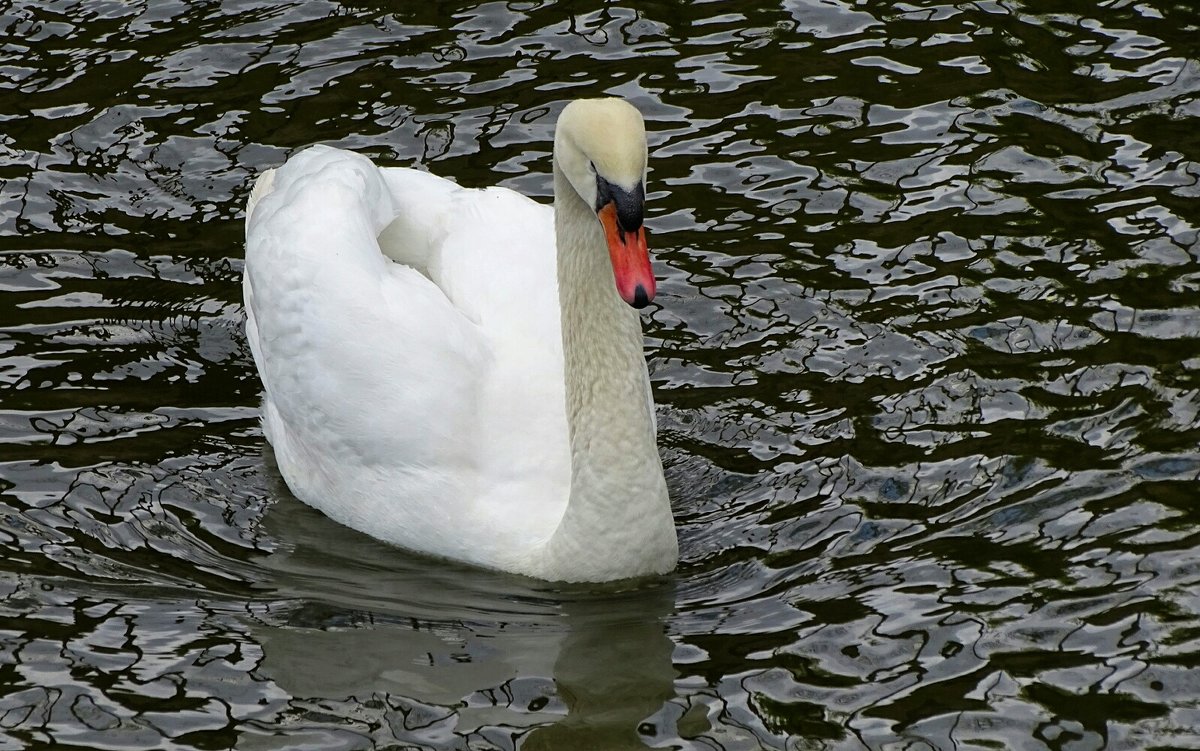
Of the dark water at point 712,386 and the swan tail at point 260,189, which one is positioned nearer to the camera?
the dark water at point 712,386

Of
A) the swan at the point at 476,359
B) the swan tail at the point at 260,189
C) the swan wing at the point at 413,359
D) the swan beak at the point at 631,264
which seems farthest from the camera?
the swan tail at the point at 260,189

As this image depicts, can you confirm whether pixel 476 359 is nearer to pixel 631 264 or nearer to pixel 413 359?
pixel 413 359

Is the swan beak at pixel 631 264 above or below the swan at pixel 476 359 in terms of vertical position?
above

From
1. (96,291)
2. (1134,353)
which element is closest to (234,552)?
(96,291)

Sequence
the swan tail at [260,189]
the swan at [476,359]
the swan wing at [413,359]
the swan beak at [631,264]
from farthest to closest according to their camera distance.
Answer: the swan tail at [260,189] < the swan wing at [413,359] < the swan at [476,359] < the swan beak at [631,264]

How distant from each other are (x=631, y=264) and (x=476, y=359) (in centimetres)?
137

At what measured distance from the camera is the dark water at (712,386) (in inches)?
280

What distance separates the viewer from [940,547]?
25.6 ft

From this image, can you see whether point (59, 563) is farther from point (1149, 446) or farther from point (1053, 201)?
point (1053, 201)

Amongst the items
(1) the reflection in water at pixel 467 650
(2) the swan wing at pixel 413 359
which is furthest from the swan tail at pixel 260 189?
(1) the reflection in water at pixel 467 650

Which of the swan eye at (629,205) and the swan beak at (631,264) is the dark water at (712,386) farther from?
the swan eye at (629,205)

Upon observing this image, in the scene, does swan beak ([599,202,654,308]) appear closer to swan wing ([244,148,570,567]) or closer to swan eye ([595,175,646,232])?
swan eye ([595,175,646,232])

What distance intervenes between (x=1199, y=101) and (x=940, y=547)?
4.43 meters

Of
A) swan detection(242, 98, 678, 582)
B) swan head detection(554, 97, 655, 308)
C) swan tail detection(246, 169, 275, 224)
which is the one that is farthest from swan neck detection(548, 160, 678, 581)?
swan tail detection(246, 169, 275, 224)
